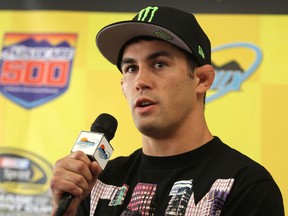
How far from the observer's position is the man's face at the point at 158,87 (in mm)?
1099

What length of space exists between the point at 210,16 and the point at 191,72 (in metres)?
0.91

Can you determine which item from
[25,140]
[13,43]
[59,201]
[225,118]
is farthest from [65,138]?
[59,201]

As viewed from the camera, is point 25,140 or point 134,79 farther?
point 25,140

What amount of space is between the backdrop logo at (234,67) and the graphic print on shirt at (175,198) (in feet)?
3.02

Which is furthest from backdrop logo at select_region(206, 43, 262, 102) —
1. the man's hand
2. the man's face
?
the man's hand

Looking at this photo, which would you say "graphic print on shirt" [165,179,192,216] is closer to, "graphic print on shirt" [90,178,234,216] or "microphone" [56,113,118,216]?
"graphic print on shirt" [90,178,234,216]

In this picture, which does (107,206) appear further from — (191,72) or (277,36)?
(277,36)

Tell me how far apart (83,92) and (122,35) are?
864 millimetres

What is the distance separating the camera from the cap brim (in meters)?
1.12

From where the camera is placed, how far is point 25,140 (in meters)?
2.04

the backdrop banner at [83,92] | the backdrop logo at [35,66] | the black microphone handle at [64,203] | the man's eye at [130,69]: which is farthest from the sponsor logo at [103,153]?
the backdrop logo at [35,66]

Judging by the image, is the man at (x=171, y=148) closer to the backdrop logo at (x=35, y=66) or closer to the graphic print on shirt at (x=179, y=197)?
the graphic print on shirt at (x=179, y=197)

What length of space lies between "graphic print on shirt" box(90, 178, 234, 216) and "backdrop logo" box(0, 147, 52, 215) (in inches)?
35.1

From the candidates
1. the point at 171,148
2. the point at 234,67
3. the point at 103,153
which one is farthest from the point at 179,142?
the point at 234,67
